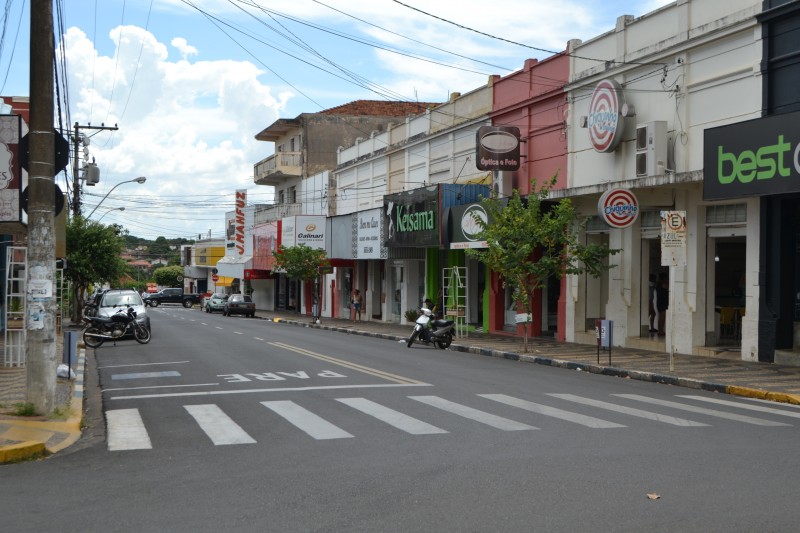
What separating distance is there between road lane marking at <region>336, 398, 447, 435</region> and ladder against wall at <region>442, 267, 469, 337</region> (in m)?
16.8

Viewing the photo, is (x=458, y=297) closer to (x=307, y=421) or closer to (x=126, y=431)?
(x=307, y=421)

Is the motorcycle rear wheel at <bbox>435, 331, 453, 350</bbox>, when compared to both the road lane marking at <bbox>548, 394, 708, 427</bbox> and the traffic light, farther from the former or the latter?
the traffic light

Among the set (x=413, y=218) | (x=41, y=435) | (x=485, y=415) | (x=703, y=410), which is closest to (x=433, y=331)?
(x=413, y=218)

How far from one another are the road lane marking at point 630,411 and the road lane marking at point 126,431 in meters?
6.54

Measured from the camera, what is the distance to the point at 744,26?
64.0ft

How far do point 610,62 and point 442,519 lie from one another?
66.8 ft

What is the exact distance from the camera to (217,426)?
11.1m

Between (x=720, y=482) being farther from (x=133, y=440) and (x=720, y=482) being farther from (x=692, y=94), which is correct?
(x=692, y=94)

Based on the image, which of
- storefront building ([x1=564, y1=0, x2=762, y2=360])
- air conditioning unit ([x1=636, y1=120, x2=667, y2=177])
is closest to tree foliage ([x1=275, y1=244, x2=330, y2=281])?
storefront building ([x1=564, y1=0, x2=762, y2=360])

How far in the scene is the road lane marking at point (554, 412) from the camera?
11.0 meters

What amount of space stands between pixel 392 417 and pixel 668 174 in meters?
12.1

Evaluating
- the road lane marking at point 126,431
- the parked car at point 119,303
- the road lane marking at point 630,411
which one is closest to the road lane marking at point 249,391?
the road lane marking at point 126,431

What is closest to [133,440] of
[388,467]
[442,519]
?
[388,467]

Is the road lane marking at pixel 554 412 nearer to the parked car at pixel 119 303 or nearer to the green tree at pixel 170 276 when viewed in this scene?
the parked car at pixel 119 303
